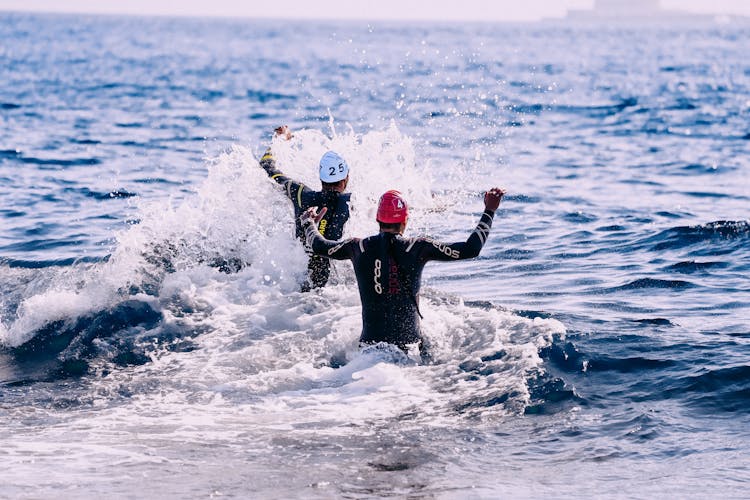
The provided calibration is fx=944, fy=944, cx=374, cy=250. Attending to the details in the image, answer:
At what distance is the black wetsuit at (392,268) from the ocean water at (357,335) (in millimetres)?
346

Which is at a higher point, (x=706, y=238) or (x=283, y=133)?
(x=283, y=133)

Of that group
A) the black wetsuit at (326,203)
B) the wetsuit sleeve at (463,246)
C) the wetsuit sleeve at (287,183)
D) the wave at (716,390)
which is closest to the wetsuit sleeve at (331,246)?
the wetsuit sleeve at (463,246)

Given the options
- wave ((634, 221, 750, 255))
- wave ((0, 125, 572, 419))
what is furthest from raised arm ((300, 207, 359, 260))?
wave ((634, 221, 750, 255))

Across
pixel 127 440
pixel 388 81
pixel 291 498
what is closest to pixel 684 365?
pixel 291 498

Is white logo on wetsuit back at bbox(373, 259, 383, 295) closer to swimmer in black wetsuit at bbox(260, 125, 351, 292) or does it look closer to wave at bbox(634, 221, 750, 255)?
swimmer in black wetsuit at bbox(260, 125, 351, 292)

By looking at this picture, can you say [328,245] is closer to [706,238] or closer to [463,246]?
[463,246]

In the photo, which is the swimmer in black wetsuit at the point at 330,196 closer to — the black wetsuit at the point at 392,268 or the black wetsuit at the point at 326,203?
the black wetsuit at the point at 326,203

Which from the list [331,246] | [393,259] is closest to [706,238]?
[393,259]

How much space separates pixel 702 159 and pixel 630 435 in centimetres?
1729

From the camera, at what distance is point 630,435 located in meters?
7.68

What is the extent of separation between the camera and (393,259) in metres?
8.75

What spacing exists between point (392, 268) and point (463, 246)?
721 millimetres

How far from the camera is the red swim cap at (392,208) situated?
8.63 metres

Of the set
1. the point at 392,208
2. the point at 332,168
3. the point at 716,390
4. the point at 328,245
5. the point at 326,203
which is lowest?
the point at 716,390
